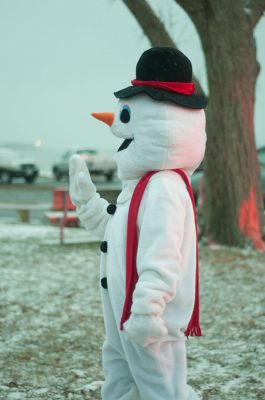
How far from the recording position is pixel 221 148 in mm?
11516

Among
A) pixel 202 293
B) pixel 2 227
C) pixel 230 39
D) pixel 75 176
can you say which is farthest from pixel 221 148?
pixel 75 176

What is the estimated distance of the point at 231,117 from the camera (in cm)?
1141

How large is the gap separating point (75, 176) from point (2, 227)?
11.0 m

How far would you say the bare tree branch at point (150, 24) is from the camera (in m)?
11.9

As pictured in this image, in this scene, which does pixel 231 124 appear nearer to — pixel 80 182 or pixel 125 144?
pixel 80 182

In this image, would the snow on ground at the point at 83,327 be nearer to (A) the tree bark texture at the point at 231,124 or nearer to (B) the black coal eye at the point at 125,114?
(A) the tree bark texture at the point at 231,124

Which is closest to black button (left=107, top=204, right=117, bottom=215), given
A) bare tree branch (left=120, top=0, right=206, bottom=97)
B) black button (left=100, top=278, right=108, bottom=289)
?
black button (left=100, top=278, right=108, bottom=289)

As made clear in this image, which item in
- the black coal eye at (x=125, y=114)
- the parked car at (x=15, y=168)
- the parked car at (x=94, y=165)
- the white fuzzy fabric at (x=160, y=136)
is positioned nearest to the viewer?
the white fuzzy fabric at (x=160, y=136)

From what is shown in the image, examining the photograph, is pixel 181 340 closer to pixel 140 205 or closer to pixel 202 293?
pixel 140 205

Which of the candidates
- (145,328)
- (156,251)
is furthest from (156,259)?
(145,328)

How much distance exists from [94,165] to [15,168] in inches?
137

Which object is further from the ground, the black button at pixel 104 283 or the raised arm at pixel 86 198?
the raised arm at pixel 86 198

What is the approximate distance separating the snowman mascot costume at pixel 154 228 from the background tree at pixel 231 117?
25.5 feet

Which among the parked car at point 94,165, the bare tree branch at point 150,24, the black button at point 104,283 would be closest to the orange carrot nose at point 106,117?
the black button at point 104,283
